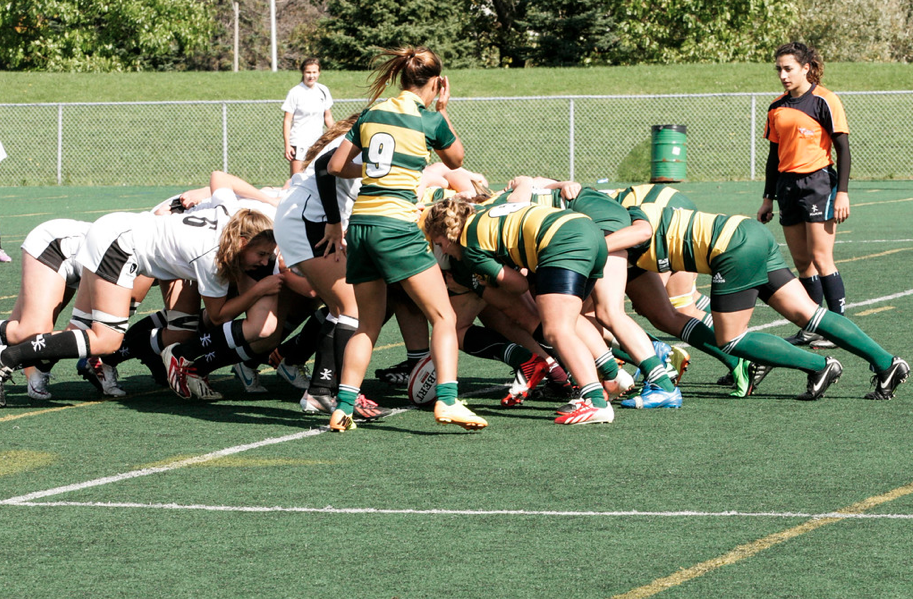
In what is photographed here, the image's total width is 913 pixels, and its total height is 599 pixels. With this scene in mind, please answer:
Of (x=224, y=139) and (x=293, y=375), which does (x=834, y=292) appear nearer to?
(x=293, y=375)

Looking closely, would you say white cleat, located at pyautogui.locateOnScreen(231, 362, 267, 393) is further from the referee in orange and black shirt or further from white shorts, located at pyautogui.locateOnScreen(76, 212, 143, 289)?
the referee in orange and black shirt

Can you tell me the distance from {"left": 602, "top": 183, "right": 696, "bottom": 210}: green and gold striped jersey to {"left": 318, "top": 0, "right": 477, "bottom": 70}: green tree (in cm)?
3753

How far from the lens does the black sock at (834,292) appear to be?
961cm

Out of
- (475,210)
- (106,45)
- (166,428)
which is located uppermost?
(106,45)

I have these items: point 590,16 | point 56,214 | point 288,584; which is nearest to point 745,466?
point 288,584

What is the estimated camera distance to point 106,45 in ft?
157

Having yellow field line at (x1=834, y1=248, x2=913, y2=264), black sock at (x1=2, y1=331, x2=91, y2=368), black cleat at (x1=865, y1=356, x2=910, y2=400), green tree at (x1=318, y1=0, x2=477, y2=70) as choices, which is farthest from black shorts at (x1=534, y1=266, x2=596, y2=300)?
green tree at (x1=318, y1=0, x2=477, y2=70)

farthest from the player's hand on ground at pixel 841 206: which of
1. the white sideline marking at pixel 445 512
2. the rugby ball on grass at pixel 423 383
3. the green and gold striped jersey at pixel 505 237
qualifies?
the white sideline marking at pixel 445 512

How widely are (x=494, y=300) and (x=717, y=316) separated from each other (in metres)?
1.31

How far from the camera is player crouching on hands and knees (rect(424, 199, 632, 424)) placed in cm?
674

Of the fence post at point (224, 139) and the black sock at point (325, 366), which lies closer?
the black sock at point (325, 366)

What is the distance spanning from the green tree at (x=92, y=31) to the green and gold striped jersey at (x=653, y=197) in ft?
134

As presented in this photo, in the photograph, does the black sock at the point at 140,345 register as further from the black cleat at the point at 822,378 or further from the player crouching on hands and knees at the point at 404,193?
the black cleat at the point at 822,378

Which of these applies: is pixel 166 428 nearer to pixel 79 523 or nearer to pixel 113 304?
pixel 113 304
